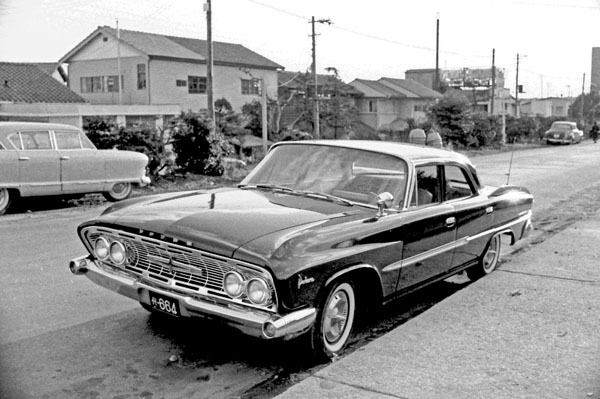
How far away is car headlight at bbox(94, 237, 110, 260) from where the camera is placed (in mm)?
4637

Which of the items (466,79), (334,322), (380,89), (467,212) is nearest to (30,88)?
(467,212)

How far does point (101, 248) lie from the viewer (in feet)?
15.3

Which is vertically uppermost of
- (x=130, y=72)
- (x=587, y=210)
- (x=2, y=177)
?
(x=130, y=72)

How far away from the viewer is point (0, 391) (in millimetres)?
3488

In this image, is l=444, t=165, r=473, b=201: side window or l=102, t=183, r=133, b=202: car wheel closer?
l=444, t=165, r=473, b=201: side window

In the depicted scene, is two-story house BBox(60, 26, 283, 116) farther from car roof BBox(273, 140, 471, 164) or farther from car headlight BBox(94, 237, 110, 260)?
car headlight BBox(94, 237, 110, 260)

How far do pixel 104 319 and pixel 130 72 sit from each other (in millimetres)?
38532

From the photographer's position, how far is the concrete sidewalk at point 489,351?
3631 millimetres

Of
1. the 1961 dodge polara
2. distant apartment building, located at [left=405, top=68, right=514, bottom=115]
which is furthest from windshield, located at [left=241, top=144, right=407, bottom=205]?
distant apartment building, located at [left=405, top=68, right=514, bottom=115]

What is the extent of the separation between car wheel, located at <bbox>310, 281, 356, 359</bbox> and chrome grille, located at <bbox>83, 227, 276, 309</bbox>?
46cm

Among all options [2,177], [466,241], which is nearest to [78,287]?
[466,241]

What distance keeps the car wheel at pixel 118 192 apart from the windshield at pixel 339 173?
25.6ft

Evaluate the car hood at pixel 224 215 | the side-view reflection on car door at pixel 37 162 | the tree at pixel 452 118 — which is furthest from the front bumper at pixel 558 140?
the car hood at pixel 224 215

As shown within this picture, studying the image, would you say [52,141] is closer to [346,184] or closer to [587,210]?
[346,184]
